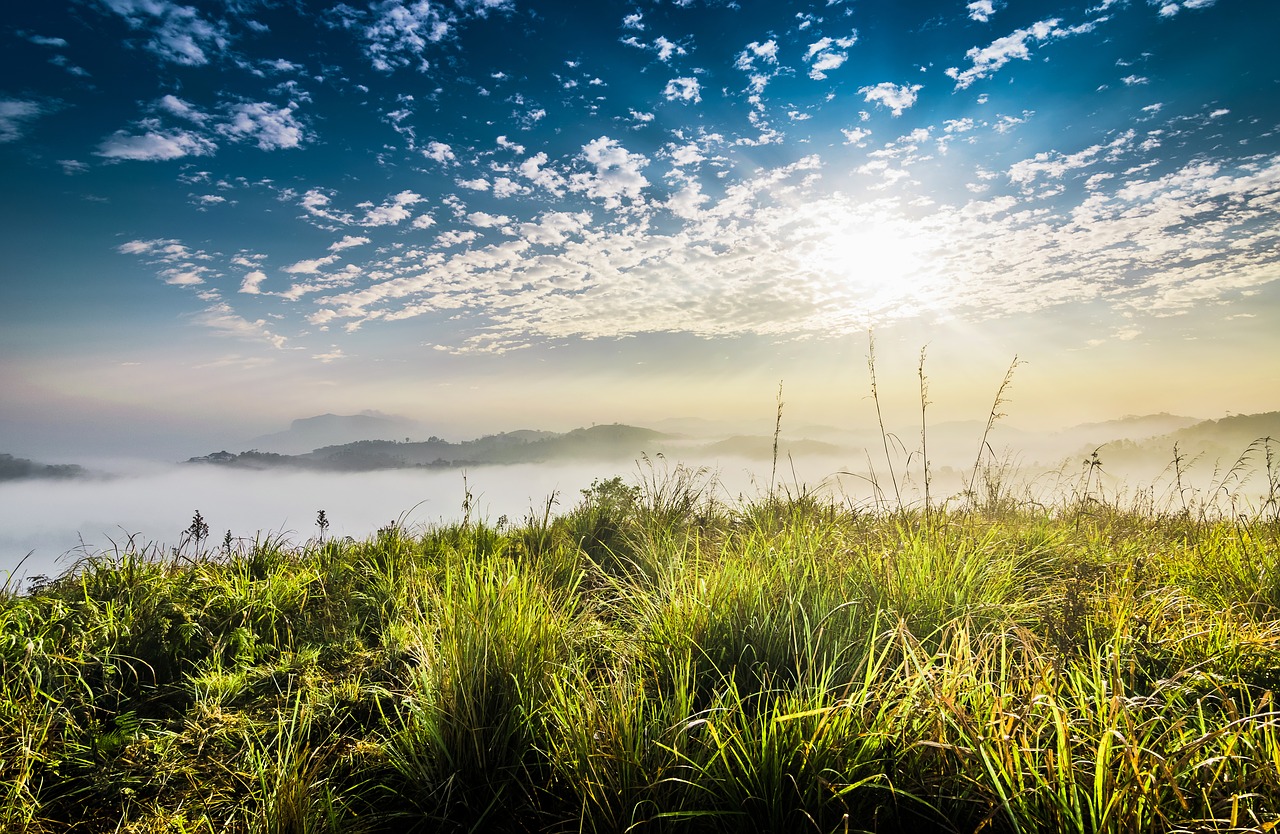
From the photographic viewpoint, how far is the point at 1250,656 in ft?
9.12

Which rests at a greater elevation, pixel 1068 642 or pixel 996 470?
pixel 996 470

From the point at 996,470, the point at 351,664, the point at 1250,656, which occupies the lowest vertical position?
the point at 351,664

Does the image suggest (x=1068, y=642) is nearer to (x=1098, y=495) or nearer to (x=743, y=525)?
(x=743, y=525)

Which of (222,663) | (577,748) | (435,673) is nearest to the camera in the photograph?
(577,748)

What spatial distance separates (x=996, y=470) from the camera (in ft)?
23.8

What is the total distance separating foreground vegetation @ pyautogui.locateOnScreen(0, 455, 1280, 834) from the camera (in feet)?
6.10

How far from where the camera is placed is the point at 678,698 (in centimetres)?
228

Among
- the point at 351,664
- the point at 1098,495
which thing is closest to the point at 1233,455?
the point at 1098,495

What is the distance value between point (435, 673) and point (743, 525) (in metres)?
4.05

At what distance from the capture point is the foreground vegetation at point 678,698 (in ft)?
6.10

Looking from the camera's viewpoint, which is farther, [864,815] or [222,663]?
[222,663]

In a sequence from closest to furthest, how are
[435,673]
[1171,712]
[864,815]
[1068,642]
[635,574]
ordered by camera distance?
[864,815], [1171,712], [435,673], [1068,642], [635,574]

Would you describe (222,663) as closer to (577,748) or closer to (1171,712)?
(577,748)

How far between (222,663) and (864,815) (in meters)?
3.53
